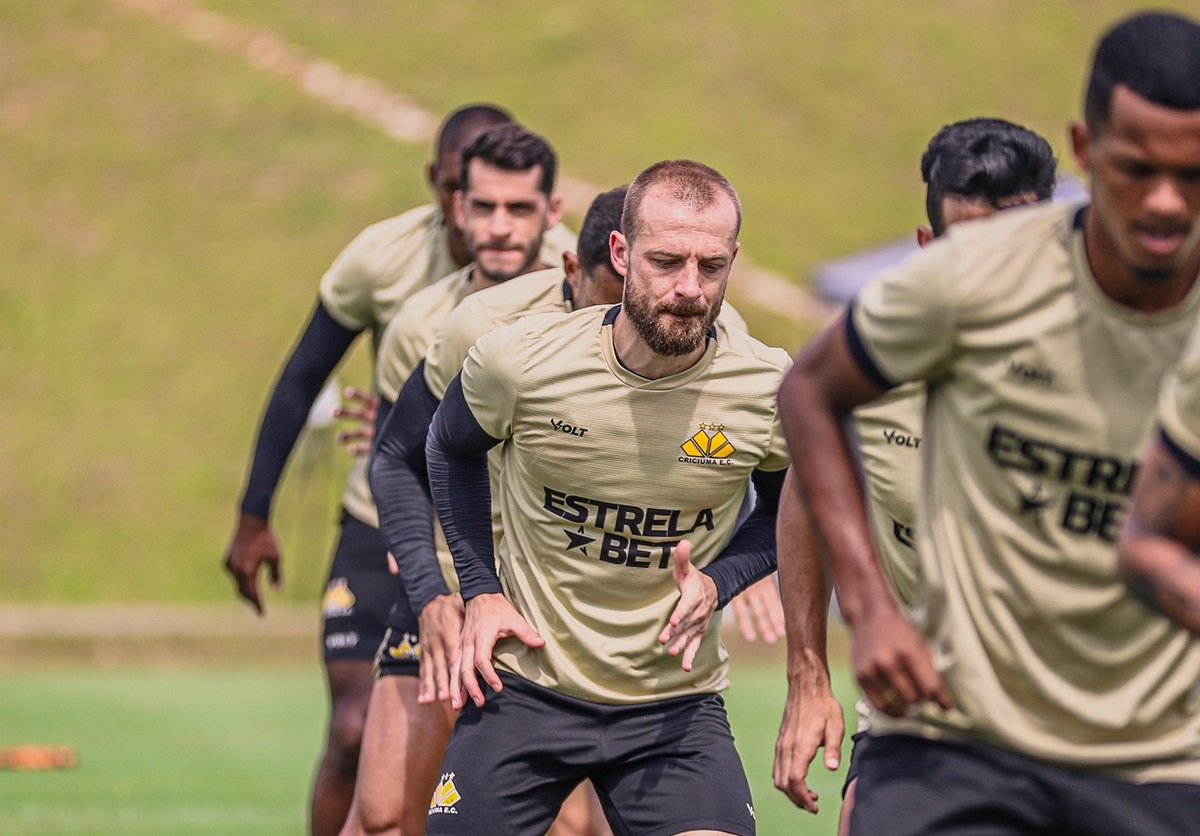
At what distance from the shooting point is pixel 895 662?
327cm

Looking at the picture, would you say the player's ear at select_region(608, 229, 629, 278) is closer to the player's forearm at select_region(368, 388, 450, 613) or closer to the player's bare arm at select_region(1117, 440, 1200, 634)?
the player's forearm at select_region(368, 388, 450, 613)

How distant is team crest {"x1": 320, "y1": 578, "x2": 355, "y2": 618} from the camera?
681 centimetres

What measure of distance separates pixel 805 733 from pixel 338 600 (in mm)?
2899

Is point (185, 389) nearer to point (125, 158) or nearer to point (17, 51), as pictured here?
point (125, 158)

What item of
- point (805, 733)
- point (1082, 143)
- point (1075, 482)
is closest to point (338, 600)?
point (805, 733)

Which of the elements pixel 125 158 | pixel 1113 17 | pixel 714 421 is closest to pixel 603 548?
pixel 714 421

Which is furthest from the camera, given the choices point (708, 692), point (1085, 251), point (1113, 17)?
point (1113, 17)

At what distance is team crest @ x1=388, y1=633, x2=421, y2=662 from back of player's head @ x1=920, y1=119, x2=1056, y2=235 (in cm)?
201

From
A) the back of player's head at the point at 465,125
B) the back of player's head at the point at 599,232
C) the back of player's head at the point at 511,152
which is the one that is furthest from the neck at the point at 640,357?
the back of player's head at the point at 465,125

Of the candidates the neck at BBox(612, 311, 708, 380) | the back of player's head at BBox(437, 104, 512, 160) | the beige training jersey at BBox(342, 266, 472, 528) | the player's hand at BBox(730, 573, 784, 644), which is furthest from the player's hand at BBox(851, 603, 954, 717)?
the back of player's head at BBox(437, 104, 512, 160)

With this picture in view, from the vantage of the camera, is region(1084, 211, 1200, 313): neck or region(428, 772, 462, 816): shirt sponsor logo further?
region(428, 772, 462, 816): shirt sponsor logo

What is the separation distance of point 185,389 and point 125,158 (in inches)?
211

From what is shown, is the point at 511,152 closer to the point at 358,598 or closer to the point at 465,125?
the point at 465,125

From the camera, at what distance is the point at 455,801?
186 inches
